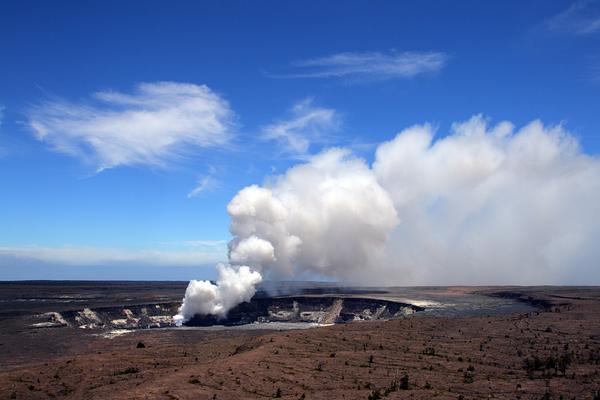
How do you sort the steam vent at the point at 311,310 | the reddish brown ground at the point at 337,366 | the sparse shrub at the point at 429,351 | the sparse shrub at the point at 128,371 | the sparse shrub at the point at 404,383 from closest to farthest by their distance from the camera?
the reddish brown ground at the point at 337,366, the sparse shrub at the point at 404,383, the sparse shrub at the point at 128,371, the sparse shrub at the point at 429,351, the steam vent at the point at 311,310

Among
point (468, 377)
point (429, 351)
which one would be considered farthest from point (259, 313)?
point (468, 377)

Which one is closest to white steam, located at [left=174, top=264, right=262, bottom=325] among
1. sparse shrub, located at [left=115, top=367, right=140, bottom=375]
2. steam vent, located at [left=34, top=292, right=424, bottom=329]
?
steam vent, located at [left=34, top=292, right=424, bottom=329]

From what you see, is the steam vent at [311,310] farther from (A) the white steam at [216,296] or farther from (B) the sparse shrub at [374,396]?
(B) the sparse shrub at [374,396]

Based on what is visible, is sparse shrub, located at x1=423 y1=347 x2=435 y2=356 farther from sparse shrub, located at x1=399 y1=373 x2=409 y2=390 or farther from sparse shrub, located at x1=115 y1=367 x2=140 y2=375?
sparse shrub, located at x1=115 y1=367 x2=140 y2=375

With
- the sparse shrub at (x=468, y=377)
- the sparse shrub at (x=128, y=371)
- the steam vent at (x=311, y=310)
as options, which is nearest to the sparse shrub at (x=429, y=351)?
the sparse shrub at (x=468, y=377)

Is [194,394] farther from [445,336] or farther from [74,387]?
[445,336]

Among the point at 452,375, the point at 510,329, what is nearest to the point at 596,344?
the point at 510,329

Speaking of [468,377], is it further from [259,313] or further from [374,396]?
[259,313]

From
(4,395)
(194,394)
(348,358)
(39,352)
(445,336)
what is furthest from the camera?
(39,352)

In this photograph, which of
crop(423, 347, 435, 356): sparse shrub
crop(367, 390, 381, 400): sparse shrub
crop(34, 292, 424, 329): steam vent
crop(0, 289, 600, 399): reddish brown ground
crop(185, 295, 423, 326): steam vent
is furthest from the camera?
crop(185, 295, 423, 326): steam vent
